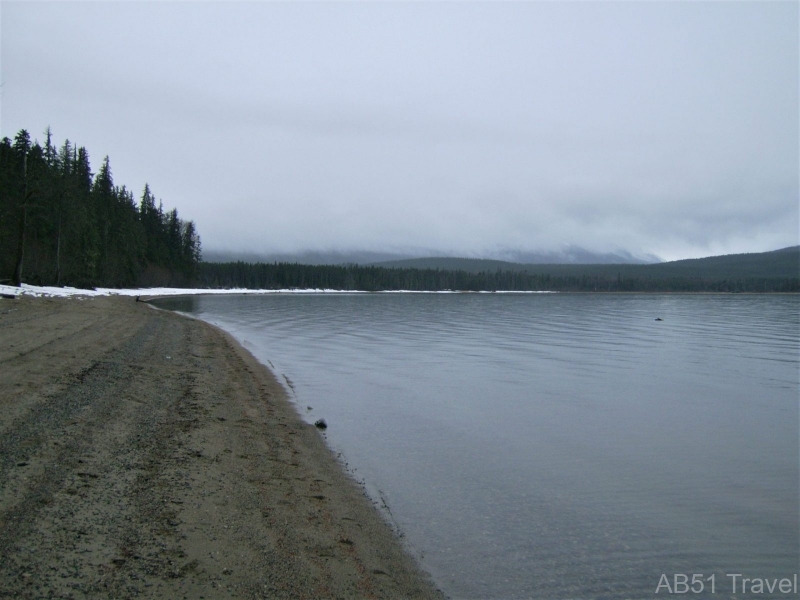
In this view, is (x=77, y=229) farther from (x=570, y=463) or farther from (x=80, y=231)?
(x=570, y=463)

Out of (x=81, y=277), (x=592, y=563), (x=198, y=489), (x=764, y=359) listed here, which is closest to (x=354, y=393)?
(x=198, y=489)

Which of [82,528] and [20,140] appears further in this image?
[20,140]

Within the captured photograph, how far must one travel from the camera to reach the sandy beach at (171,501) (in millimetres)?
5070

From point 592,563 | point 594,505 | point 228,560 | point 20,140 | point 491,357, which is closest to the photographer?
point 228,560

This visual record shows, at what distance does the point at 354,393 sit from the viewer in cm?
1616

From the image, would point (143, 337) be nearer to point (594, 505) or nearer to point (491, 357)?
point (491, 357)

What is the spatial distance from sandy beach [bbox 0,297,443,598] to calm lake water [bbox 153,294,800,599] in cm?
90

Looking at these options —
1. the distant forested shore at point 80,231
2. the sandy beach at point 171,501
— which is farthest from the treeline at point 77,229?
the sandy beach at point 171,501

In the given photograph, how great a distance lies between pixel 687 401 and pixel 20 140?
7812 centimetres

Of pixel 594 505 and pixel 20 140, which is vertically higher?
pixel 20 140

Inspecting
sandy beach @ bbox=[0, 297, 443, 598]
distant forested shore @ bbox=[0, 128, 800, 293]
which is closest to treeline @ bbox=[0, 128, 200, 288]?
distant forested shore @ bbox=[0, 128, 800, 293]

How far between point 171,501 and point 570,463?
23.1 ft

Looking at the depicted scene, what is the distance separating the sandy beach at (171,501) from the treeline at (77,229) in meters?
36.4

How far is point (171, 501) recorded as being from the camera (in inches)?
262
